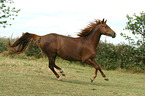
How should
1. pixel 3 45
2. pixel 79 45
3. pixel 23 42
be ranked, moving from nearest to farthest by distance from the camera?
pixel 79 45
pixel 23 42
pixel 3 45

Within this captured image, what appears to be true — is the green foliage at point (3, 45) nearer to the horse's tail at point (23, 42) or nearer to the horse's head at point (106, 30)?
the horse's tail at point (23, 42)

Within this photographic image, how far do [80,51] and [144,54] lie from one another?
10.3 meters

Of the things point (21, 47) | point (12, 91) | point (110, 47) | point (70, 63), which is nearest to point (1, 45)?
point (70, 63)

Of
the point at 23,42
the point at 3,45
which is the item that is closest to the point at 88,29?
the point at 23,42

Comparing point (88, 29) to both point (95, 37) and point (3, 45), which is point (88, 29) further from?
point (3, 45)

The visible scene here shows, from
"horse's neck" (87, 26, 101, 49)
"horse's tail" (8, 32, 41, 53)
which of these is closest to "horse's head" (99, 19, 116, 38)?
"horse's neck" (87, 26, 101, 49)

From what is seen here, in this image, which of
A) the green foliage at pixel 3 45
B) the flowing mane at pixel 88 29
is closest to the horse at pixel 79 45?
the flowing mane at pixel 88 29

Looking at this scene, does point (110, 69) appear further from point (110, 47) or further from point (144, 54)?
point (144, 54)

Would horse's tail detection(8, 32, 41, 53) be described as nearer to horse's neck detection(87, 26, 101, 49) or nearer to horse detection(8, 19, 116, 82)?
horse detection(8, 19, 116, 82)

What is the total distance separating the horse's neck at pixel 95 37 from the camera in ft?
29.9

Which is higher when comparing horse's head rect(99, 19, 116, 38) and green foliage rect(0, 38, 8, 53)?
horse's head rect(99, 19, 116, 38)

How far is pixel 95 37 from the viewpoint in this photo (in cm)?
916

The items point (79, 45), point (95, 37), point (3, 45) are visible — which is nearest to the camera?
point (79, 45)

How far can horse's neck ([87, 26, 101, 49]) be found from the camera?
9.11 m
